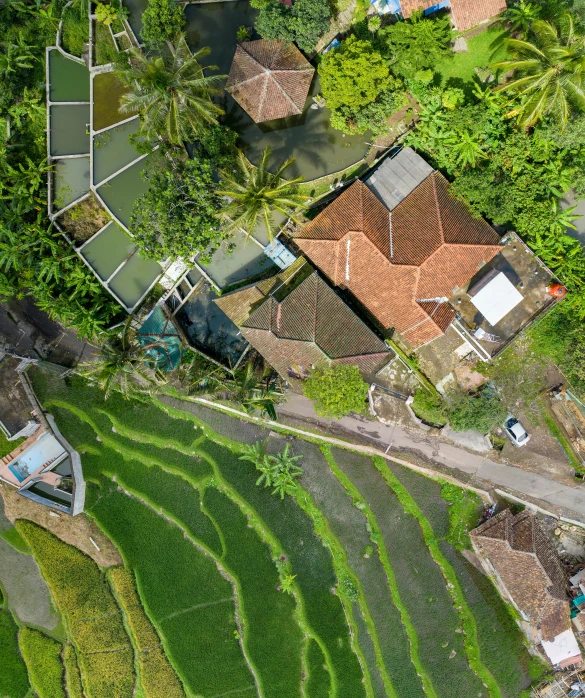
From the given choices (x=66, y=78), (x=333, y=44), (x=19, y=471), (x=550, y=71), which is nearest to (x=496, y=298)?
(x=550, y=71)

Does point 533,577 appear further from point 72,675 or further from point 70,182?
point 70,182

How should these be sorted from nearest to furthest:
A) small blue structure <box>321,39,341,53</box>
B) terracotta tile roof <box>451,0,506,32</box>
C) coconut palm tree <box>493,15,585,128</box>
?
coconut palm tree <box>493,15,585,128</box>, terracotta tile roof <box>451,0,506,32</box>, small blue structure <box>321,39,341,53</box>

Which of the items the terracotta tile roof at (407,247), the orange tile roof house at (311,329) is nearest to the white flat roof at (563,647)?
the terracotta tile roof at (407,247)

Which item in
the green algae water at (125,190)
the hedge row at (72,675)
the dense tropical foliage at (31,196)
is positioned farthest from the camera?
the hedge row at (72,675)

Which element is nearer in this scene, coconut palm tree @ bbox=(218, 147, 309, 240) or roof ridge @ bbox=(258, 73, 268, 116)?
coconut palm tree @ bbox=(218, 147, 309, 240)

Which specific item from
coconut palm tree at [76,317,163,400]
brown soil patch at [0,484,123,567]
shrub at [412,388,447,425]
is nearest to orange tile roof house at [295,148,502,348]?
shrub at [412,388,447,425]

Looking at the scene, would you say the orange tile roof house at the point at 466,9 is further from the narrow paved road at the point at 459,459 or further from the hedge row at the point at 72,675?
the hedge row at the point at 72,675

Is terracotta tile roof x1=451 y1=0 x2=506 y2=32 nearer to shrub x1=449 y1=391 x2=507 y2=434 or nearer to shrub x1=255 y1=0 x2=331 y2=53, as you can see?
shrub x1=255 y1=0 x2=331 y2=53

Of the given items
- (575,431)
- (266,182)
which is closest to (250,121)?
(266,182)
